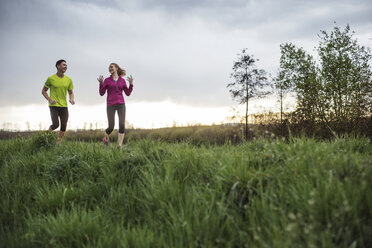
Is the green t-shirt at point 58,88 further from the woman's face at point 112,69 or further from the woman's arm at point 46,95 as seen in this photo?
the woman's face at point 112,69

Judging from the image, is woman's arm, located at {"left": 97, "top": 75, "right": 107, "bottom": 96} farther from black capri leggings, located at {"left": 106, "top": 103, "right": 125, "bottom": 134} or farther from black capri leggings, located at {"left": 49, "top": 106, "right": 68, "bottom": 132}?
black capri leggings, located at {"left": 49, "top": 106, "right": 68, "bottom": 132}

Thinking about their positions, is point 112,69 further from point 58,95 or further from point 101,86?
point 58,95

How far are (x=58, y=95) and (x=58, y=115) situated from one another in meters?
0.68

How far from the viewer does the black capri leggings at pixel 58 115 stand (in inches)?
332

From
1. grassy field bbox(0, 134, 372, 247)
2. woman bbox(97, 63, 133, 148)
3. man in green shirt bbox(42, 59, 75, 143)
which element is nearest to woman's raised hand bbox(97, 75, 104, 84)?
woman bbox(97, 63, 133, 148)

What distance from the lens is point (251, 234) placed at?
2.70 meters

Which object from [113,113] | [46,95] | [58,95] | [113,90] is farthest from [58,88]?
[113,113]

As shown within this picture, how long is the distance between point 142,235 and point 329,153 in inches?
118

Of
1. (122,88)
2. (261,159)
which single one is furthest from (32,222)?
(122,88)

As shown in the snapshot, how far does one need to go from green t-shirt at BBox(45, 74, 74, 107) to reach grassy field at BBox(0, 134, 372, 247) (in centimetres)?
393

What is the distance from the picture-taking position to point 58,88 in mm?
8500

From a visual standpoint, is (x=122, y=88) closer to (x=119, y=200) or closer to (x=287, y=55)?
(x=119, y=200)

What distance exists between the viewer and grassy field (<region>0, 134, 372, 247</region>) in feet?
8.05

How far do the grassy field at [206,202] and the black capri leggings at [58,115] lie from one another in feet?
11.9
